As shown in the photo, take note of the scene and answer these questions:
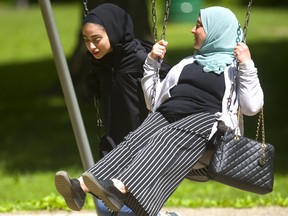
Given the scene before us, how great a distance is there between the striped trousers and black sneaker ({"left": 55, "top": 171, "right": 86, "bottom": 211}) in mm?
140

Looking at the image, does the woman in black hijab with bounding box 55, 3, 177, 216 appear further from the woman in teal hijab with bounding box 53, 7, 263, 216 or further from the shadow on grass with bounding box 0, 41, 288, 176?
the shadow on grass with bounding box 0, 41, 288, 176

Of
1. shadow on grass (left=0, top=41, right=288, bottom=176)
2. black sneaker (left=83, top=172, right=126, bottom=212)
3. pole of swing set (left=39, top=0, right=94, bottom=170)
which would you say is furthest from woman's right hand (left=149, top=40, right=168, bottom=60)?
shadow on grass (left=0, top=41, right=288, bottom=176)

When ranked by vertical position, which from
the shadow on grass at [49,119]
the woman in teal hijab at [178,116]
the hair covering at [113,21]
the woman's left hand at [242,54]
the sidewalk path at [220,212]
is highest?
the hair covering at [113,21]

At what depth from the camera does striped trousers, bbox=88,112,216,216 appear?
507 centimetres

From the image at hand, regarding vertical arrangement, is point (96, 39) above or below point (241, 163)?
above

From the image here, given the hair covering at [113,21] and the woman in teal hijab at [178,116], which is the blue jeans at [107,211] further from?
the hair covering at [113,21]

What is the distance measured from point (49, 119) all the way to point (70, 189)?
9664 millimetres

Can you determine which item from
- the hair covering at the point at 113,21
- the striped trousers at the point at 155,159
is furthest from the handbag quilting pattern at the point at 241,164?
the hair covering at the point at 113,21

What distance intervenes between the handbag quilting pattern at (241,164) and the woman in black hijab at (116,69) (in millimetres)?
686

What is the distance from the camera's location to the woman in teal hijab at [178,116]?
16.7ft

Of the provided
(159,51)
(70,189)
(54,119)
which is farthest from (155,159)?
(54,119)

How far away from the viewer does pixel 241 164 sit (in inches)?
208

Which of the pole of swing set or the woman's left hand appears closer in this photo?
the woman's left hand

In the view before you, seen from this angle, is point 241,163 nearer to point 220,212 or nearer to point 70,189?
point 70,189
